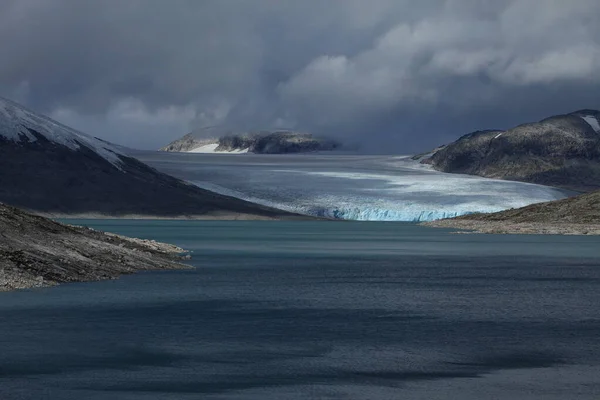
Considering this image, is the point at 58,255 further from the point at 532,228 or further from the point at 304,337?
the point at 532,228

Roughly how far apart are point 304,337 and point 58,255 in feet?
63.7

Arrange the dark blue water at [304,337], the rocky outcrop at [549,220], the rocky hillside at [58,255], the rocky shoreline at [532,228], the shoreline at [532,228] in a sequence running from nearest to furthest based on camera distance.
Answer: the dark blue water at [304,337]
the rocky hillside at [58,255]
the shoreline at [532,228]
the rocky shoreline at [532,228]
the rocky outcrop at [549,220]

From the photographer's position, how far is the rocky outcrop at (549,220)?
127m

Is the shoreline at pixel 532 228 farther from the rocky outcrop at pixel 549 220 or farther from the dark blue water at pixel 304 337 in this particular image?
the dark blue water at pixel 304 337

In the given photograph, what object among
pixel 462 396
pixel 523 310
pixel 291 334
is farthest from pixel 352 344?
pixel 523 310

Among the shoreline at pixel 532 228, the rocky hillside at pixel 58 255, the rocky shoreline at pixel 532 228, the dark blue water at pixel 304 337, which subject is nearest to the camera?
the dark blue water at pixel 304 337

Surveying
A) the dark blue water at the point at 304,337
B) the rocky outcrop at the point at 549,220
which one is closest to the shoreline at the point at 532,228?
the rocky outcrop at the point at 549,220

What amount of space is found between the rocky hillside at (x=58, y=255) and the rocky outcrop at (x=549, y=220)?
77816 millimetres

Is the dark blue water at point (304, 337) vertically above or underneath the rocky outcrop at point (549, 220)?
above

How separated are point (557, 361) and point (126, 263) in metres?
29.3

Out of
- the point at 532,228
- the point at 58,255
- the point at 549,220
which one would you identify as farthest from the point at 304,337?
the point at 549,220

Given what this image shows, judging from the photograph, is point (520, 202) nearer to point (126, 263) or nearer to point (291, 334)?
point (126, 263)

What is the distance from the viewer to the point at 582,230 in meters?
123

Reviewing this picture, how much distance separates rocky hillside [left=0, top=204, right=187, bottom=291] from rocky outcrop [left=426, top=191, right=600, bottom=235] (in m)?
77.8
